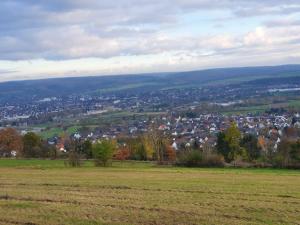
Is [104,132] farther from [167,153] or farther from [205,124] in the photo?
[167,153]

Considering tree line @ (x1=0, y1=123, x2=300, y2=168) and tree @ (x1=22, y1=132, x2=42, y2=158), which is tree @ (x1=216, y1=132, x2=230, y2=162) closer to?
tree line @ (x1=0, y1=123, x2=300, y2=168)

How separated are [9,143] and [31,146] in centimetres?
475

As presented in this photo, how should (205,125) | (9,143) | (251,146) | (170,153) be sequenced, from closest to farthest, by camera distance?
(170,153)
(251,146)
(9,143)
(205,125)

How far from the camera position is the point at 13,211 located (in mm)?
18547

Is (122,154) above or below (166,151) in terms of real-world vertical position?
below

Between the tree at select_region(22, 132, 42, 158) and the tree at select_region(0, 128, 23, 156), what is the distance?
47.6 inches

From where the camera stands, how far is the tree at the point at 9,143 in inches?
3585

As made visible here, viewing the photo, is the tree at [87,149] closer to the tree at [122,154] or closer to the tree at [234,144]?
the tree at [122,154]

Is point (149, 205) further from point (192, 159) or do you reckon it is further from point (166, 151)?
point (166, 151)

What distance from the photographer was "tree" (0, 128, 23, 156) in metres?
91.1

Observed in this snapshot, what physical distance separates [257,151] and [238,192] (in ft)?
183

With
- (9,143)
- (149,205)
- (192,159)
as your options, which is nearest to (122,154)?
(192,159)

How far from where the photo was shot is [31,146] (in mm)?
90125

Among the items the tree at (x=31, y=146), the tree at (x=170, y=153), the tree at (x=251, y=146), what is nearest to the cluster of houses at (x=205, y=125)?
the tree at (x=31, y=146)
